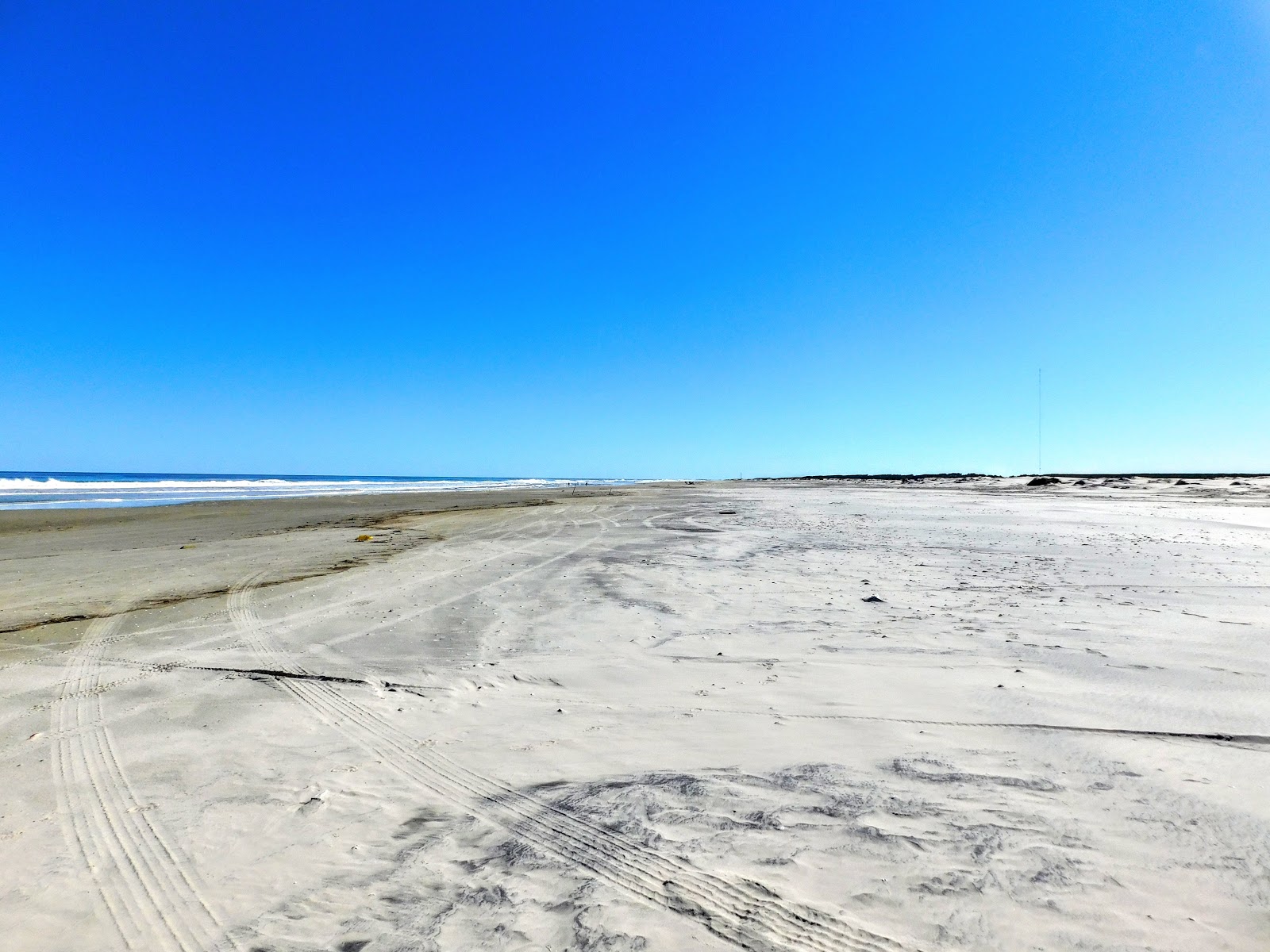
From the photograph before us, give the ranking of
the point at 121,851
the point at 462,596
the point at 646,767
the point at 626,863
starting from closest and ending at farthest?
the point at 626,863 < the point at 121,851 < the point at 646,767 < the point at 462,596

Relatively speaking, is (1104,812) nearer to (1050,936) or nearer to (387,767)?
(1050,936)

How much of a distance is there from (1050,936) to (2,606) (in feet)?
35.4

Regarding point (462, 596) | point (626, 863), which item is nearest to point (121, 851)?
point (626, 863)

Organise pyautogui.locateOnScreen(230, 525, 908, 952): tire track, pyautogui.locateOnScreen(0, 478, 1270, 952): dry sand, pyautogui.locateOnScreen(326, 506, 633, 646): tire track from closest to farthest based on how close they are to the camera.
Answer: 1. pyautogui.locateOnScreen(230, 525, 908, 952): tire track
2. pyautogui.locateOnScreen(0, 478, 1270, 952): dry sand
3. pyautogui.locateOnScreen(326, 506, 633, 646): tire track

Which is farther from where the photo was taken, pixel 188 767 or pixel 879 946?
pixel 188 767

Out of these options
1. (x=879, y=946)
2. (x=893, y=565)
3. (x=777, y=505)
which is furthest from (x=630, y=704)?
(x=777, y=505)

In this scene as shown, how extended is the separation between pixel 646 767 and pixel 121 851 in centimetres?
250

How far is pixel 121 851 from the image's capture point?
2.96 m

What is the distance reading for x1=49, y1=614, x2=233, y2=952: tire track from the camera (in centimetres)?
248

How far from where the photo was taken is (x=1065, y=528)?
15.0m

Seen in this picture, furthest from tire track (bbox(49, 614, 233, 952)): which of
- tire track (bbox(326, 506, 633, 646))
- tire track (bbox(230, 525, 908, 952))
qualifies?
tire track (bbox(326, 506, 633, 646))

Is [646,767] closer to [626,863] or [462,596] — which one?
[626,863]

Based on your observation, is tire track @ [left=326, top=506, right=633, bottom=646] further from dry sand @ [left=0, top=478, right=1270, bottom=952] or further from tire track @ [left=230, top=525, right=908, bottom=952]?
tire track @ [left=230, top=525, right=908, bottom=952]

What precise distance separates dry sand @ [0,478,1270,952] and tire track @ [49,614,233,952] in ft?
0.05
